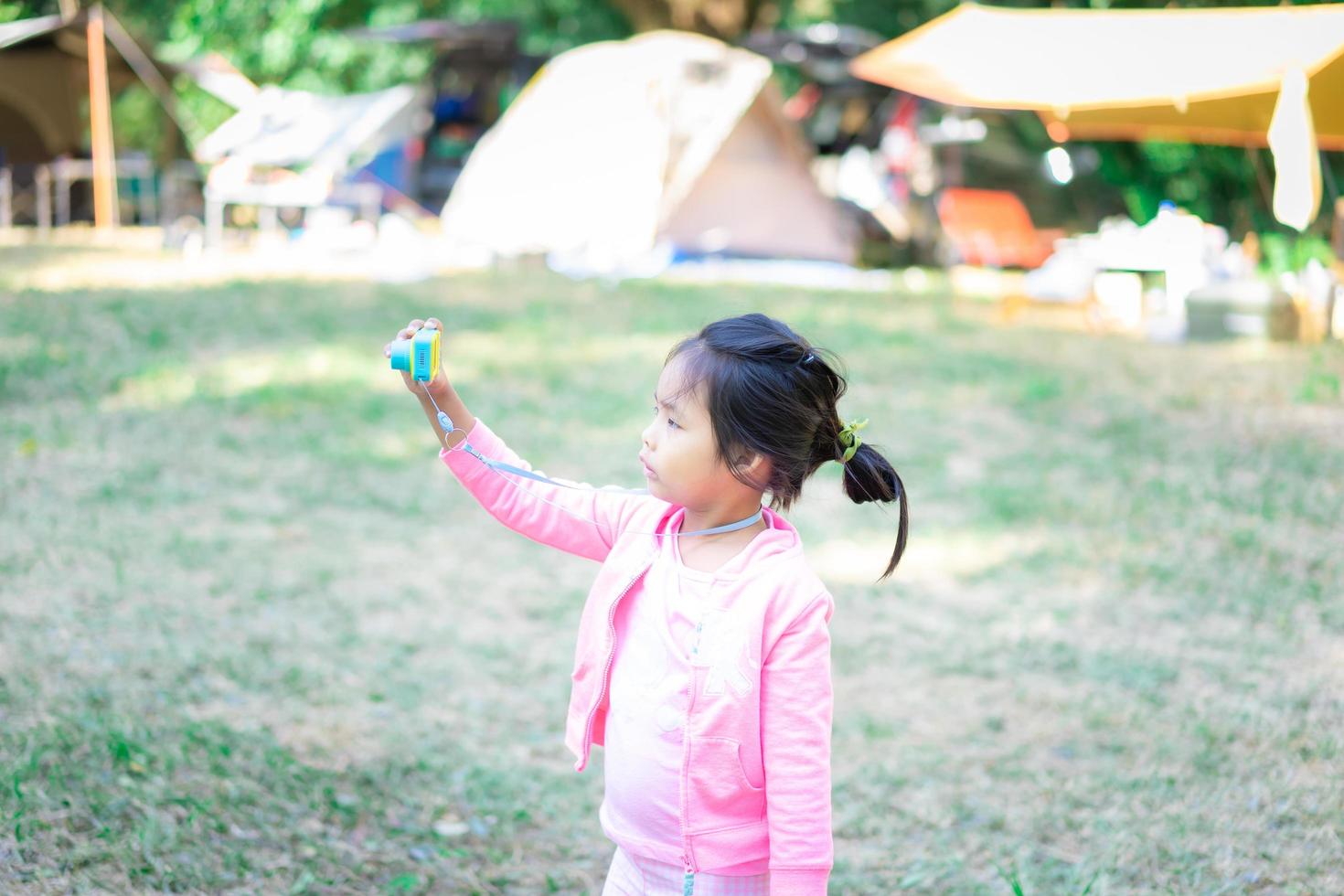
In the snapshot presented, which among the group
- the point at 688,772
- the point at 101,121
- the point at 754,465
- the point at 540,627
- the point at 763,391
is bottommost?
the point at 540,627

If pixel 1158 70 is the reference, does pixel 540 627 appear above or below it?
below

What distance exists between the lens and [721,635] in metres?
1.75

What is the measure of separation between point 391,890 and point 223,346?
5.52 metres

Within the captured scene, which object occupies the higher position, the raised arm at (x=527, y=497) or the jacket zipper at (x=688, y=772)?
the raised arm at (x=527, y=497)

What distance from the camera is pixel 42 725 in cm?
287

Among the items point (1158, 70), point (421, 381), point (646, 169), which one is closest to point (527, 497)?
point (421, 381)

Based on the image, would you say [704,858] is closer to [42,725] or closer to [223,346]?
[42,725]

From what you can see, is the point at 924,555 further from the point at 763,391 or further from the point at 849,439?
the point at 763,391

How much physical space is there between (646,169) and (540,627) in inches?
337

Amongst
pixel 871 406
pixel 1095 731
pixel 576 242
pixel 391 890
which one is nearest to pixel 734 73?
pixel 576 242

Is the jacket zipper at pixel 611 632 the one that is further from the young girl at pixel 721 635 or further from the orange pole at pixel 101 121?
the orange pole at pixel 101 121

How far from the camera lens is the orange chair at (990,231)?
12617 millimetres

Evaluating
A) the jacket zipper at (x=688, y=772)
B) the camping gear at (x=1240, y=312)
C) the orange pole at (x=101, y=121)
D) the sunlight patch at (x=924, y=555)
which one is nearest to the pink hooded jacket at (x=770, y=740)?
the jacket zipper at (x=688, y=772)

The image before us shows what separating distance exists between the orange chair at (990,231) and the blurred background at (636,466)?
47 mm
